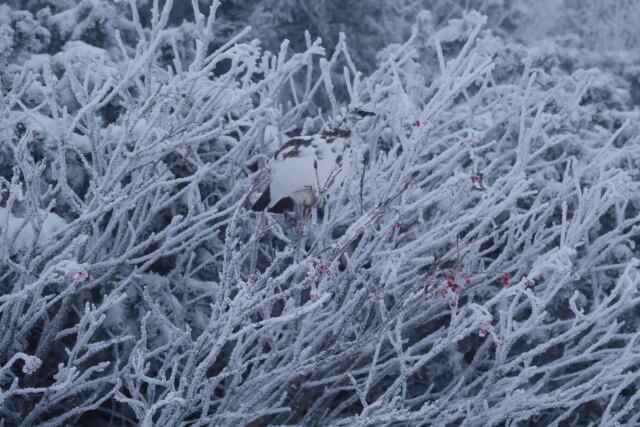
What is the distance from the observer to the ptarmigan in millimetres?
2824

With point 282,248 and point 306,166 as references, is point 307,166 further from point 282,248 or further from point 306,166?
point 282,248

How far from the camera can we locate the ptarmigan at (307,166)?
9.27 feet

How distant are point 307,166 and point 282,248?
1.88m

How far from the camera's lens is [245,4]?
9.52 metres

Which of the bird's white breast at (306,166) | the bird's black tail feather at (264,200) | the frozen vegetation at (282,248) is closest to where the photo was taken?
the frozen vegetation at (282,248)

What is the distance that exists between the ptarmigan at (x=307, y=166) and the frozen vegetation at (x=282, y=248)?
198 millimetres

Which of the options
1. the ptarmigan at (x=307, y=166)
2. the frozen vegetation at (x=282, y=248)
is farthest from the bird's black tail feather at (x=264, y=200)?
the frozen vegetation at (x=282, y=248)

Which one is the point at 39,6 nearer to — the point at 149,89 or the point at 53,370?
the point at 149,89

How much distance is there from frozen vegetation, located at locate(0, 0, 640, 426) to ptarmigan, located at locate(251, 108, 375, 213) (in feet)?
0.65

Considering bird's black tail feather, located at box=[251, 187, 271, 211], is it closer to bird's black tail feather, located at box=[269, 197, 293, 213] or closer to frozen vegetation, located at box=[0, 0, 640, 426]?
bird's black tail feather, located at box=[269, 197, 293, 213]

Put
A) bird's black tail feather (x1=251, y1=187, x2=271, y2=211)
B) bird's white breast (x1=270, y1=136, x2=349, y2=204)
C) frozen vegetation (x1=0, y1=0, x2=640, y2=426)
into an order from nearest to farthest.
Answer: frozen vegetation (x1=0, y1=0, x2=640, y2=426)
bird's white breast (x1=270, y1=136, x2=349, y2=204)
bird's black tail feather (x1=251, y1=187, x2=271, y2=211)

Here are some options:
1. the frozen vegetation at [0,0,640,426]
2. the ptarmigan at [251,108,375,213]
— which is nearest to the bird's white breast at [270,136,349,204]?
the ptarmigan at [251,108,375,213]

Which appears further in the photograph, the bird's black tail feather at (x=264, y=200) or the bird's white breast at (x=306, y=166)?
the bird's black tail feather at (x=264, y=200)

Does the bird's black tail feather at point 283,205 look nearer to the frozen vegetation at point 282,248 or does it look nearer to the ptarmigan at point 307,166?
the ptarmigan at point 307,166
